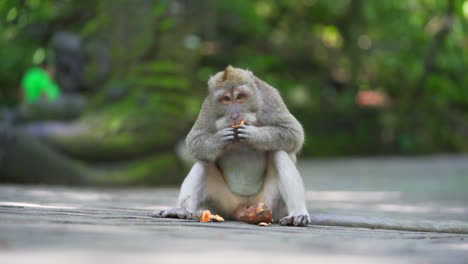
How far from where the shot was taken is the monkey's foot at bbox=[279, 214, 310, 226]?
494 centimetres

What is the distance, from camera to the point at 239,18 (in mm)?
20422

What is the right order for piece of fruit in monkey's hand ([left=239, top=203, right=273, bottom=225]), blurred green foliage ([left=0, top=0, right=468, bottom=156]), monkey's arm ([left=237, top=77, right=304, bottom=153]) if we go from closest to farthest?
piece of fruit in monkey's hand ([left=239, top=203, right=273, bottom=225]) < monkey's arm ([left=237, top=77, right=304, bottom=153]) < blurred green foliage ([left=0, top=0, right=468, bottom=156])

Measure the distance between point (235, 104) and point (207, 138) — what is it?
1.08 feet

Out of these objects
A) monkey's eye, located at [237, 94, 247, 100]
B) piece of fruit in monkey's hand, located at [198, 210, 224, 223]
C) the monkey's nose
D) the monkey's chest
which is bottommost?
piece of fruit in monkey's hand, located at [198, 210, 224, 223]

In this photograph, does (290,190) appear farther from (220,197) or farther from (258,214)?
(220,197)

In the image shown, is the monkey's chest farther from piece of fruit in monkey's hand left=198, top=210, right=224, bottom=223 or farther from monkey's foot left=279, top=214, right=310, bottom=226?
monkey's foot left=279, top=214, right=310, bottom=226

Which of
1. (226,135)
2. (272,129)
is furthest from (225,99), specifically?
(272,129)

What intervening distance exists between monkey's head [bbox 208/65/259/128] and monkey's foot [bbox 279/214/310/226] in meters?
0.80

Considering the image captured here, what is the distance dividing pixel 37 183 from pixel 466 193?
6.69 m

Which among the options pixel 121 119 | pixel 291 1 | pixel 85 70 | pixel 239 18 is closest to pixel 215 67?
pixel 239 18

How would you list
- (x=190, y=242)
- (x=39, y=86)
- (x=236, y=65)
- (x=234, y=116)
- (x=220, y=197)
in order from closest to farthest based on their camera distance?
(x=190, y=242) < (x=234, y=116) < (x=220, y=197) < (x=39, y=86) < (x=236, y=65)

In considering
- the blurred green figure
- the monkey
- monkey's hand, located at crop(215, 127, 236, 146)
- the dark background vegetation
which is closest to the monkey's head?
the monkey

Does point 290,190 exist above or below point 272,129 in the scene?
below

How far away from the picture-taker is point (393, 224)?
5.09 metres
